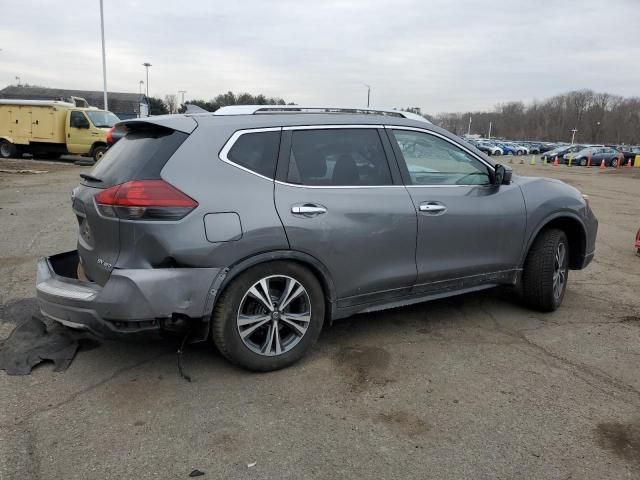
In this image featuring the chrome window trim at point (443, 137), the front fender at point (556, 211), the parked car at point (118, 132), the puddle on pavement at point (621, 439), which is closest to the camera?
the puddle on pavement at point (621, 439)

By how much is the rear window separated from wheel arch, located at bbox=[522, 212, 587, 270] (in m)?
3.11

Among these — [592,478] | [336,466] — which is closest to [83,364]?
[336,466]

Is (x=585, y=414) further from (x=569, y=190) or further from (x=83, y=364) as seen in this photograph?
(x=83, y=364)

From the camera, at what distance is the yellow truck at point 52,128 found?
20.8m

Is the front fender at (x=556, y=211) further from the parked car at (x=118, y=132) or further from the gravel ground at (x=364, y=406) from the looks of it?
the parked car at (x=118, y=132)

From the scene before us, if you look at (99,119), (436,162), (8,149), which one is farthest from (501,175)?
(8,149)

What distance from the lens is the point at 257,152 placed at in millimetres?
3590

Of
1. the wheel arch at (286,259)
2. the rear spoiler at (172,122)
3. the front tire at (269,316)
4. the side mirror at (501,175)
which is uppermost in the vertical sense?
the rear spoiler at (172,122)

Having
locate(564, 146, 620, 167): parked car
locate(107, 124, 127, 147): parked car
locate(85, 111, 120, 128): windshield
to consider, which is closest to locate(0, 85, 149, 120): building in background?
locate(564, 146, 620, 167): parked car

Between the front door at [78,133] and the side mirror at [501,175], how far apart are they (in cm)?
1927

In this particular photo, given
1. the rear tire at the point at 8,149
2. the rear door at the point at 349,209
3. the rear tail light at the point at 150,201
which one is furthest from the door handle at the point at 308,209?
the rear tire at the point at 8,149

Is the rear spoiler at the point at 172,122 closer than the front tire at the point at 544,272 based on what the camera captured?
Yes

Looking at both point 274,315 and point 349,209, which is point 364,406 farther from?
point 349,209

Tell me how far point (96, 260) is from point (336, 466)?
1.92 metres
